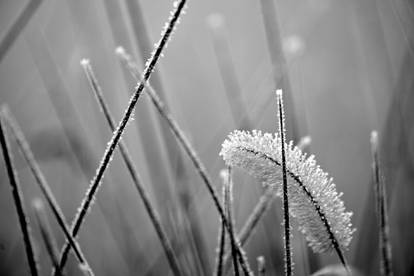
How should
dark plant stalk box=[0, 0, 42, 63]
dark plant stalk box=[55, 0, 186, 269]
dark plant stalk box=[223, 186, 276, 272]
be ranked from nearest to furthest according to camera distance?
dark plant stalk box=[55, 0, 186, 269] → dark plant stalk box=[223, 186, 276, 272] → dark plant stalk box=[0, 0, 42, 63]

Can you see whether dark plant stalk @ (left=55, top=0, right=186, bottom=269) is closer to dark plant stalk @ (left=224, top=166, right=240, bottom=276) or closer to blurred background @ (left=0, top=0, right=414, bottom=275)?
dark plant stalk @ (left=224, top=166, right=240, bottom=276)

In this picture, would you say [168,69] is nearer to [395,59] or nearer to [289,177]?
[395,59]

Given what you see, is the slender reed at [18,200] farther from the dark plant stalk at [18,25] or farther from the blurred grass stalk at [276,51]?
the blurred grass stalk at [276,51]

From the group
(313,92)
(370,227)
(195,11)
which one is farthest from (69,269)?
(195,11)

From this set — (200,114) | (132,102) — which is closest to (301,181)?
(132,102)

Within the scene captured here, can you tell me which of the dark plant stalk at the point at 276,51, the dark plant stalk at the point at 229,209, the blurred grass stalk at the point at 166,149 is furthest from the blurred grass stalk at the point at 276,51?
the dark plant stalk at the point at 229,209

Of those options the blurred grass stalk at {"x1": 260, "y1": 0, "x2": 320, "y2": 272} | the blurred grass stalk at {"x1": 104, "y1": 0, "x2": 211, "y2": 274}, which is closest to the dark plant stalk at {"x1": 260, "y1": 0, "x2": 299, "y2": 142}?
the blurred grass stalk at {"x1": 260, "y1": 0, "x2": 320, "y2": 272}

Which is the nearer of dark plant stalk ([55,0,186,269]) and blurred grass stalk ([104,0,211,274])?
dark plant stalk ([55,0,186,269])

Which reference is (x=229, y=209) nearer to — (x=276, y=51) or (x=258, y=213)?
(x=258, y=213)

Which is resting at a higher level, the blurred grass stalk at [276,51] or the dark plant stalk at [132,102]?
the blurred grass stalk at [276,51]

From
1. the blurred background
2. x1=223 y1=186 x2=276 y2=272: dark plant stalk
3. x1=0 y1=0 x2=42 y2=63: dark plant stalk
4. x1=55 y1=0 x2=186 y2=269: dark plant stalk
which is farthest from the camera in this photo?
the blurred background
